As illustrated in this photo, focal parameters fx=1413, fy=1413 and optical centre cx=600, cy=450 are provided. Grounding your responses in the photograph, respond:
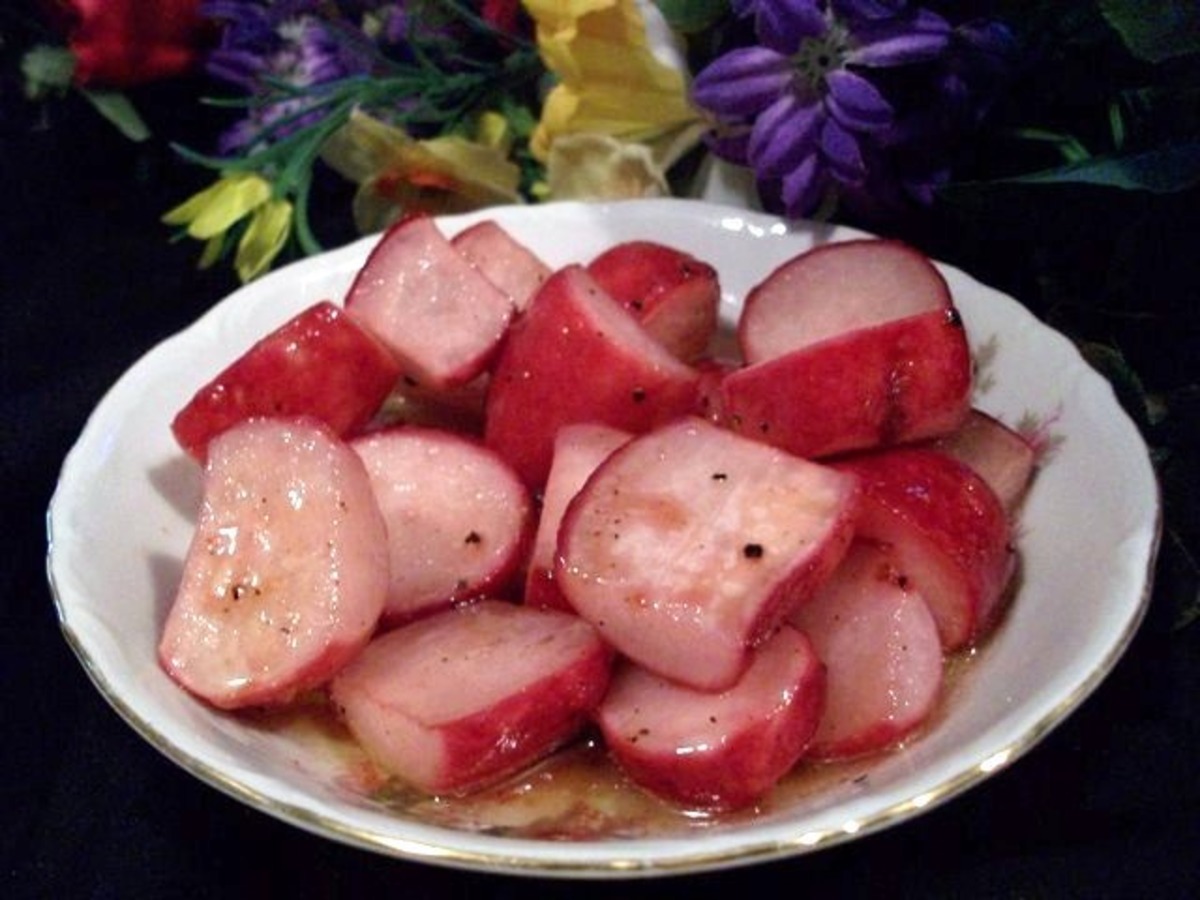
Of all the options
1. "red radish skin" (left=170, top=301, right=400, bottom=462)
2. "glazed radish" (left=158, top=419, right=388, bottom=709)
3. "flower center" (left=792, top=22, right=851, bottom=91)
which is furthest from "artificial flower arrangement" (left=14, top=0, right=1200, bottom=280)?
"glazed radish" (left=158, top=419, right=388, bottom=709)

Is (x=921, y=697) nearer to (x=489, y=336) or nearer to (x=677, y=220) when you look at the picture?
(x=489, y=336)

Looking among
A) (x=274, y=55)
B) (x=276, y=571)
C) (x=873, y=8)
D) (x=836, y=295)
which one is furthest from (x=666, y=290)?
(x=274, y=55)

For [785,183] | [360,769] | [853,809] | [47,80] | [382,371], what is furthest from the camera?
[47,80]

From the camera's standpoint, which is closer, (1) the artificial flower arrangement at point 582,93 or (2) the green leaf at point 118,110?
(1) the artificial flower arrangement at point 582,93

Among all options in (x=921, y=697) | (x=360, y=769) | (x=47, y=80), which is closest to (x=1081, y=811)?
(x=921, y=697)

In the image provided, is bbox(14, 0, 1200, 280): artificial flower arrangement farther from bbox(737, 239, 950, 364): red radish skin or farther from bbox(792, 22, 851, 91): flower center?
bbox(737, 239, 950, 364): red radish skin

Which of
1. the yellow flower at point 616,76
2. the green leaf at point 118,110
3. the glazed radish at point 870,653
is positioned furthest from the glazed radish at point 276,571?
the green leaf at point 118,110

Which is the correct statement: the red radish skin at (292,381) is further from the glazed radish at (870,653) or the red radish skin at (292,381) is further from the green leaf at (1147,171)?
the green leaf at (1147,171)
